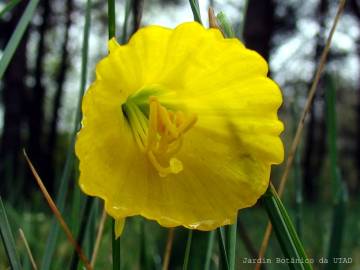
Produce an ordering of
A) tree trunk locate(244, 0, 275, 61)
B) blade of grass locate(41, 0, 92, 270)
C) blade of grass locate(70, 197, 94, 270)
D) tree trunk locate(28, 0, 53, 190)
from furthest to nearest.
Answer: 1. tree trunk locate(28, 0, 53, 190)
2. tree trunk locate(244, 0, 275, 61)
3. blade of grass locate(41, 0, 92, 270)
4. blade of grass locate(70, 197, 94, 270)

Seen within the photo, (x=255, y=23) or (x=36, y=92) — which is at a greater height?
(x=255, y=23)

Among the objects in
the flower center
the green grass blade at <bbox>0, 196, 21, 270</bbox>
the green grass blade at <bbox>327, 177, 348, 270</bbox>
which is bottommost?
the green grass blade at <bbox>327, 177, 348, 270</bbox>

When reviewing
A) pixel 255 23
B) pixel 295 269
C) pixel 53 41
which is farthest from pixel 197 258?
pixel 53 41

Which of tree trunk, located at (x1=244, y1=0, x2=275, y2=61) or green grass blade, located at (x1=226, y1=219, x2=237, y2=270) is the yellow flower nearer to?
green grass blade, located at (x1=226, y1=219, x2=237, y2=270)

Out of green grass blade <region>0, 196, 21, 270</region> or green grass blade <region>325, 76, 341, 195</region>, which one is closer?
green grass blade <region>0, 196, 21, 270</region>

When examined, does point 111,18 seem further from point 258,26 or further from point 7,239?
point 258,26

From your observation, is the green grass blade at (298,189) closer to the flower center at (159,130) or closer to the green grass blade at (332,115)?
the green grass blade at (332,115)

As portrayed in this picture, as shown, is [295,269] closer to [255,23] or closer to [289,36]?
[255,23]

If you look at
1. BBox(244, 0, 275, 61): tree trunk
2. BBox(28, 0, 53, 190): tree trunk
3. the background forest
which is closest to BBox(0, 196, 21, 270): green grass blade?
the background forest
